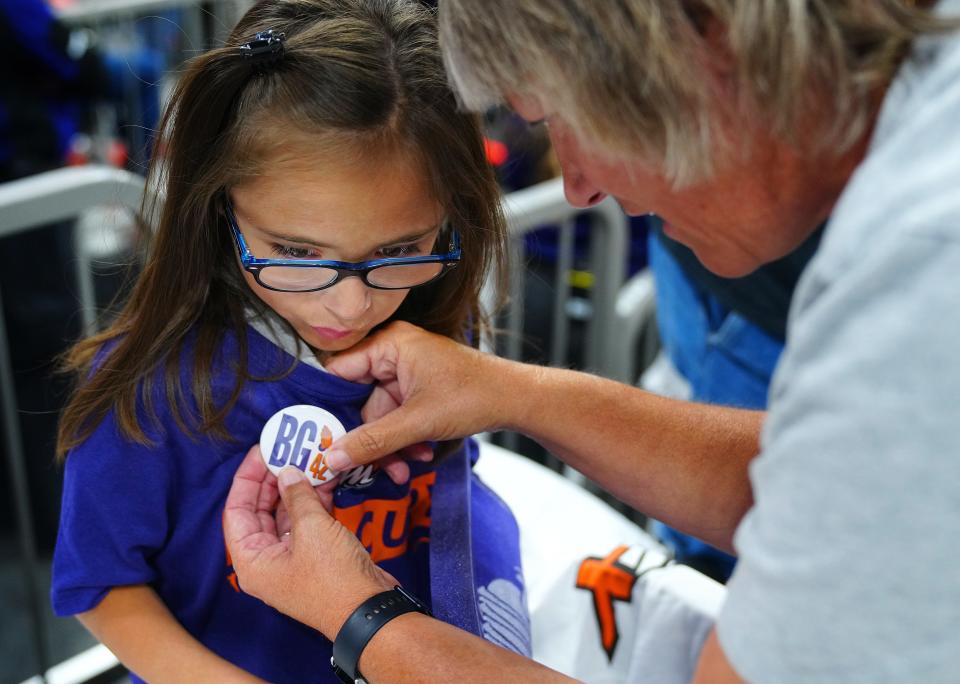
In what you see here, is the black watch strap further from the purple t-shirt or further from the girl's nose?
the girl's nose

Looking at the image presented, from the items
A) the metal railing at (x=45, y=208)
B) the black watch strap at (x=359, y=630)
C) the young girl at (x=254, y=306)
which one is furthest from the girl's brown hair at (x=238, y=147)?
the metal railing at (x=45, y=208)

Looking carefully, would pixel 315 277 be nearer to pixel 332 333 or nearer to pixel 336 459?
pixel 332 333


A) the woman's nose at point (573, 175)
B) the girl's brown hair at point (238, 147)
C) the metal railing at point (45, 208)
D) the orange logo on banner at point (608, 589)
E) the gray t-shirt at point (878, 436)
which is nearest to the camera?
the gray t-shirt at point (878, 436)

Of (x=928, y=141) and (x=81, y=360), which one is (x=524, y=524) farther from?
(x=928, y=141)

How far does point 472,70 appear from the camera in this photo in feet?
2.83

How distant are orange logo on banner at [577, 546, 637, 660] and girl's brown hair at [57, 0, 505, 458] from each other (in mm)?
581

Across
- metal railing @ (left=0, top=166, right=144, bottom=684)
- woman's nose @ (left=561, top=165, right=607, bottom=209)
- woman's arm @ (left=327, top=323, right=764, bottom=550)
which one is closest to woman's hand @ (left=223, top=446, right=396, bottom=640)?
woman's arm @ (left=327, top=323, right=764, bottom=550)

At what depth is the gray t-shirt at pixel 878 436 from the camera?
2.13ft

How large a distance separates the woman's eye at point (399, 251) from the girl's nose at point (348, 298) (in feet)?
0.14

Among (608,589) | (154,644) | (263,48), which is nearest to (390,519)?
(154,644)

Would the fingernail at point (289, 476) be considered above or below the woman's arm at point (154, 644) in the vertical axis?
above

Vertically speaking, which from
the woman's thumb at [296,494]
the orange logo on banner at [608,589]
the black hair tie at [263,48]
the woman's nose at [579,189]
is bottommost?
the orange logo on banner at [608,589]

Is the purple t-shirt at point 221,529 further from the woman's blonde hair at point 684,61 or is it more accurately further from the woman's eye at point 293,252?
the woman's blonde hair at point 684,61

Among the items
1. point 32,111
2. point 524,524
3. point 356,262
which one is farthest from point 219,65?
point 32,111
